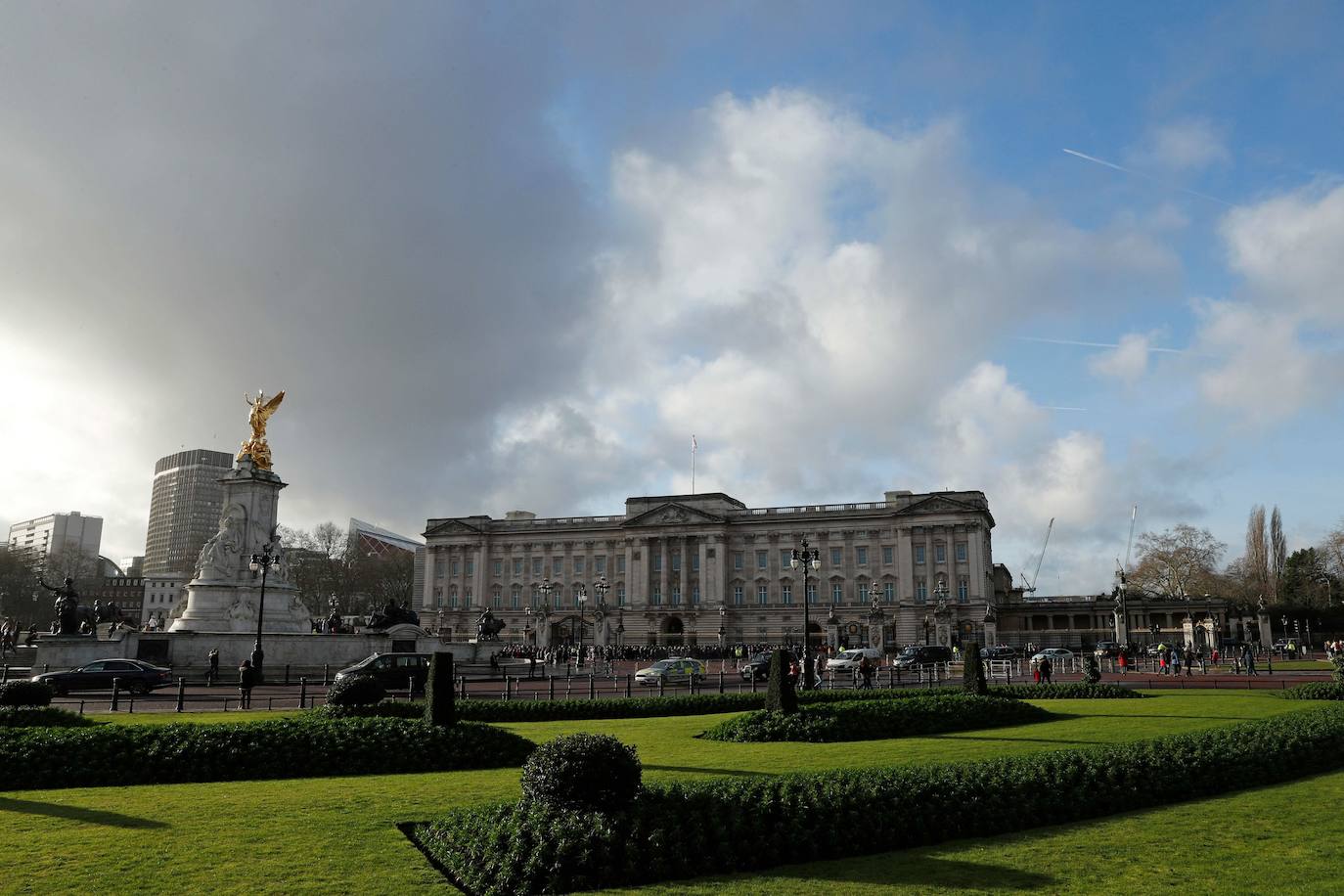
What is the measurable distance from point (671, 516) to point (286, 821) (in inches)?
4183

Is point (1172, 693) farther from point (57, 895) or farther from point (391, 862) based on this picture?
point (57, 895)

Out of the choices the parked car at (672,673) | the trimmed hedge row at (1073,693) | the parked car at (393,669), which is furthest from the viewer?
the parked car at (672,673)

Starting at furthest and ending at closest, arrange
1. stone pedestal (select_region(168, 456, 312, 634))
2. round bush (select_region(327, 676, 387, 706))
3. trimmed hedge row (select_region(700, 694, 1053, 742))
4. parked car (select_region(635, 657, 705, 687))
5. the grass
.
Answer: stone pedestal (select_region(168, 456, 312, 634)) → parked car (select_region(635, 657, 705, 687)) → trimmed hedge row (select_region(700, 694, 1053, 742)) → round bush (select_region(327, 676, 387, 706)) → the grass

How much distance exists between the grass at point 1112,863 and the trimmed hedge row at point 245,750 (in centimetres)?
814

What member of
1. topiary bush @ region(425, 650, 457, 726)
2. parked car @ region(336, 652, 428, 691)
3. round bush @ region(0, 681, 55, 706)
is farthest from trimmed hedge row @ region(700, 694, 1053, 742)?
parked car @ region(336, 652, 428, 691)

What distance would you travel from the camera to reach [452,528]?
128 metres

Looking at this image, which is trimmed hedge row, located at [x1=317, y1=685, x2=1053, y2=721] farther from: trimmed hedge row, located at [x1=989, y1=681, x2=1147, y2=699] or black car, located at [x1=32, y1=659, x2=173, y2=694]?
black car, located at [x1=32, y1=659, x2=173, y2=694]

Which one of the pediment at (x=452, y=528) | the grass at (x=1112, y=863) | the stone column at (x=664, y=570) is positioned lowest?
the grass at (x=1112, y=863)

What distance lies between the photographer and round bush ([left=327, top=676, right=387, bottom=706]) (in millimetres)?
19750

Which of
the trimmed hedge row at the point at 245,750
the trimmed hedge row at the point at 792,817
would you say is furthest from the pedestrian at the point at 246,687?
the trimmed hedge row at the point at 792,817

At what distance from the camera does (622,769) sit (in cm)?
1059

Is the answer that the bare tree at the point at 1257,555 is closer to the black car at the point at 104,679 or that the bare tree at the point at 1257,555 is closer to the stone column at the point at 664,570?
the stone column at the point at 664,570

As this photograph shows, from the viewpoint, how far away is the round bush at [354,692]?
19.8m

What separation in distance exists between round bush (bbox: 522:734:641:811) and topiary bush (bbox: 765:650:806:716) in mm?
10891
